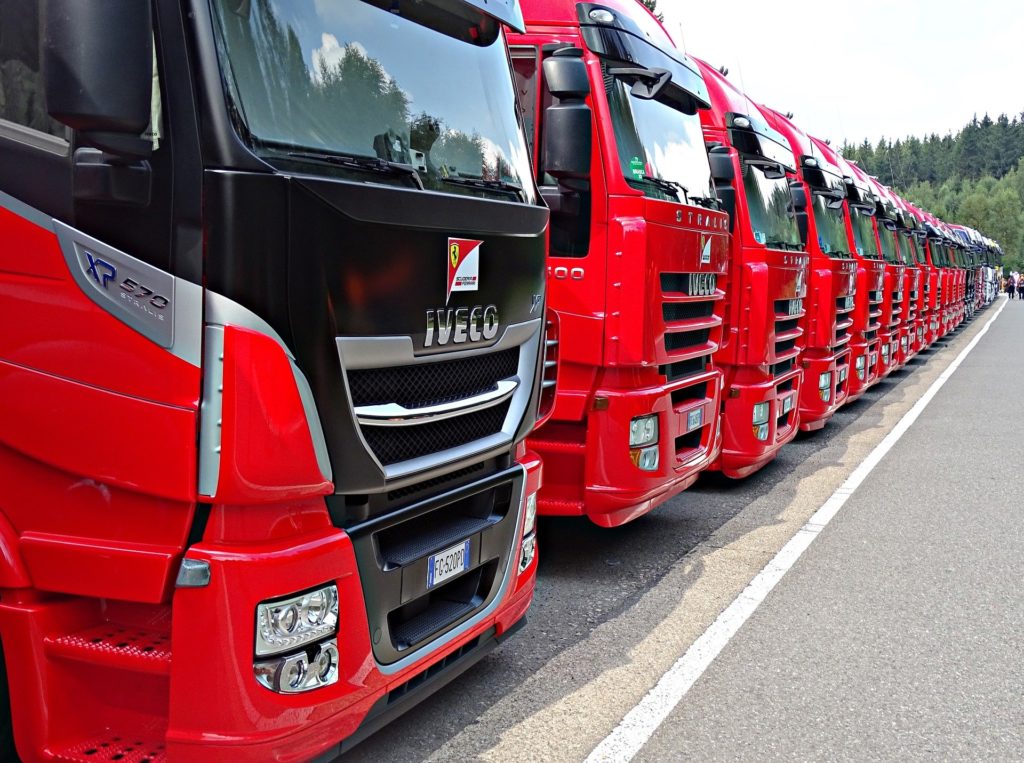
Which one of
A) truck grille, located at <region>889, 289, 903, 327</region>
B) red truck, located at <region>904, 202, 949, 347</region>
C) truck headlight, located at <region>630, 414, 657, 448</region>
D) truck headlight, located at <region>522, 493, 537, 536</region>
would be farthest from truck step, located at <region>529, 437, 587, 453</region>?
red truck, located at <region>904, 202, 949, 347</region>

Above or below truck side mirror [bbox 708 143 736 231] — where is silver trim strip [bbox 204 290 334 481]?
below

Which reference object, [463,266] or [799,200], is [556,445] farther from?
[799,200]

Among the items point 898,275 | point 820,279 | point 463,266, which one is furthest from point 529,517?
point 898,275

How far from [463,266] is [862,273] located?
985cm

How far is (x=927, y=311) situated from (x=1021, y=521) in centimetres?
1528

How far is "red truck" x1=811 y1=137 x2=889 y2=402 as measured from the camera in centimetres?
1191

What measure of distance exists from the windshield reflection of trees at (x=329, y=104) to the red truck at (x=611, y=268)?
66.1 inches

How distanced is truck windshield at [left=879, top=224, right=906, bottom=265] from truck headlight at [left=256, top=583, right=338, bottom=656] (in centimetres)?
1305

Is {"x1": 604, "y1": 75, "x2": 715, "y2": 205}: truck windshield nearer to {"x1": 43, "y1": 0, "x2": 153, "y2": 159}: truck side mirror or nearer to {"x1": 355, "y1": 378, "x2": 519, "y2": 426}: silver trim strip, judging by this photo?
{"x1": 355, "y1": 378, "x2": 519, "y2": 426}: silver trim strip

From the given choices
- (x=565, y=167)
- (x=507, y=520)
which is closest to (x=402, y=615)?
(x=507, y=520)

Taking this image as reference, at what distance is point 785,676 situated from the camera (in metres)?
4.25

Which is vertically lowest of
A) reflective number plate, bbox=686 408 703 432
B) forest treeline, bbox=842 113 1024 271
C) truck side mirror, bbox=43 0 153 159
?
reflective number plate, bbox=686 408 703 432

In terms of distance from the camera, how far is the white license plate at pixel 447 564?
3.29m

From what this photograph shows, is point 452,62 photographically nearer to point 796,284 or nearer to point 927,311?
point 796,284
